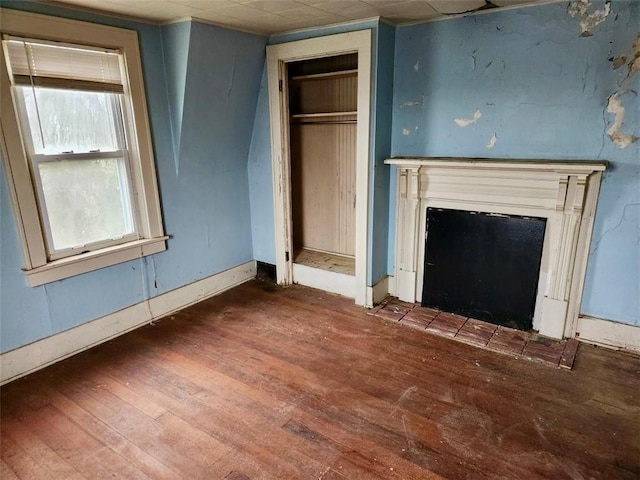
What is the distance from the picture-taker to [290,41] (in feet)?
11.4

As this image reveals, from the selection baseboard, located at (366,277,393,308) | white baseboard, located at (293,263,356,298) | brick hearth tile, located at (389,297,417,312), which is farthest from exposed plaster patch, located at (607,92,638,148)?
white baseboard, located at (293,263,356,298)

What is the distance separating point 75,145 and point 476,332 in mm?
3242

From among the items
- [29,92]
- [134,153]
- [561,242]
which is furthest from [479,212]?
[29,92]

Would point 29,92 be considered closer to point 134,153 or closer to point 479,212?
point 134,153

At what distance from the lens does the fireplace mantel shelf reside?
266 centimetres

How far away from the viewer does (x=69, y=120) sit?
2.71 meters

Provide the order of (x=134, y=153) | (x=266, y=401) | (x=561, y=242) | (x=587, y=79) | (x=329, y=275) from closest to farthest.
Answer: (x=266, y=401) < (x=587, y=79) < (x=561, y=242) < (x=134, y=153) < (x=329, y=275)

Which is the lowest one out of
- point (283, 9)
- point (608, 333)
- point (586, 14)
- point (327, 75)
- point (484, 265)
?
point (608, 333)

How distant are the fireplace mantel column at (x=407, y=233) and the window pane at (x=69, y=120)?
231cm

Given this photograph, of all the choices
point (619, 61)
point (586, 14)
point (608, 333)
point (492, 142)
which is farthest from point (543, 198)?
point (586, 14)

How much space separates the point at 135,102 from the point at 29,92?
68 centimetres

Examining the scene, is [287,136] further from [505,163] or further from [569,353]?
[569,353]

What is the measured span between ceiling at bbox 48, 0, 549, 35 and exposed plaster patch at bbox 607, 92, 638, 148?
80 centimetres

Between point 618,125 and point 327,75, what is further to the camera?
point 327,75
